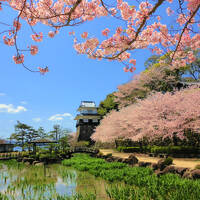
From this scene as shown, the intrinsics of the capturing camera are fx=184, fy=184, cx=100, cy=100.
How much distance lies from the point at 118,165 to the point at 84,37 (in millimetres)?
6718

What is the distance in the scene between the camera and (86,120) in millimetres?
31031

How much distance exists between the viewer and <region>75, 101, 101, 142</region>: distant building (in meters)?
29.8

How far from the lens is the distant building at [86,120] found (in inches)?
1173

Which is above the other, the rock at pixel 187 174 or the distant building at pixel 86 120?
the distant building at pixel 86 120

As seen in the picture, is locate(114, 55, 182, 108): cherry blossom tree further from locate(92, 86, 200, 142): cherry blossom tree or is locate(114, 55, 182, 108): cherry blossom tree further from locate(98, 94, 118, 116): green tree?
locate(92, 86, 200, 142): cherry blossom tree

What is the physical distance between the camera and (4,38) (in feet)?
16.0

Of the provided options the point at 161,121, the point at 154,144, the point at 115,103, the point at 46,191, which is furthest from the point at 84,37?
the point at 115,103

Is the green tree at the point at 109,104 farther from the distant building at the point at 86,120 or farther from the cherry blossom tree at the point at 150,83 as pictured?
the cherry blossom tree at the point at 150,83

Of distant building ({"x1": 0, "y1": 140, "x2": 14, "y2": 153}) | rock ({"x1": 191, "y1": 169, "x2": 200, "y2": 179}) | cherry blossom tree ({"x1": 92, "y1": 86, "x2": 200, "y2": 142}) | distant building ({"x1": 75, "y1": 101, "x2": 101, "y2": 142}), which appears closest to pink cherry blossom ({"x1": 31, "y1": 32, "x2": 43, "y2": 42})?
rock ({"x1": 191, "y1": 169, "x2": 200, "y2": 179})

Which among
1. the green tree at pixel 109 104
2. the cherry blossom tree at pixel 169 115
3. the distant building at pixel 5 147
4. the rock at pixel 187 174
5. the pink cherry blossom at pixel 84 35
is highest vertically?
the green tree at pixel 109 104

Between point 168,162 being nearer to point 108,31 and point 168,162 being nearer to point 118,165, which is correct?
point 118,165

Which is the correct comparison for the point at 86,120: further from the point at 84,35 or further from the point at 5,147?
the point at 84,35

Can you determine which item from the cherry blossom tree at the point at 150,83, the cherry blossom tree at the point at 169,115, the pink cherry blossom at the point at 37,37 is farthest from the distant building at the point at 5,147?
the pink cherry blossom at the point at 37,37

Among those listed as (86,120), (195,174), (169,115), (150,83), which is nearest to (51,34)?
(195,174)
